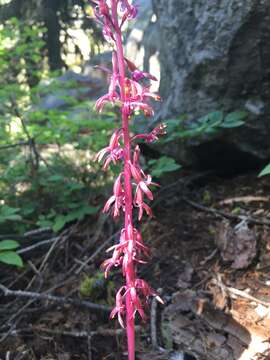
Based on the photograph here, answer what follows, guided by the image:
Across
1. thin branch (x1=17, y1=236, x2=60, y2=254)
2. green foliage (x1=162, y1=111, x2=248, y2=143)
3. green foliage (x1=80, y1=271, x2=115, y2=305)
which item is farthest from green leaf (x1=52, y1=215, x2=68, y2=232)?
green foliage (x1=162, y1=111, x2=248, y2=143)

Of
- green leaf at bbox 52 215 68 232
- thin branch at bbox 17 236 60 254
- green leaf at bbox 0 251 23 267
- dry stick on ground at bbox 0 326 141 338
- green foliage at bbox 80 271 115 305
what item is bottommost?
dry stick on ground at bbox 0 326 141 338

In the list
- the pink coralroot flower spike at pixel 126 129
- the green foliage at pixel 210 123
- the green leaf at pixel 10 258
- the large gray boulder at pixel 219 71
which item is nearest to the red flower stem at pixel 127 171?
the pink coralroot flower spike at pixel 126 129

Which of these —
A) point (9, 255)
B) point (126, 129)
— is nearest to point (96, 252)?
point (9, 255)

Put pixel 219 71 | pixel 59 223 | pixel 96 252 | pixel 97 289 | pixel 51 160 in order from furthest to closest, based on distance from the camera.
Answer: pixel 51 160 < pixel 219 71 < pixel 59 223 < pixel 96 252 < pixel 97 289

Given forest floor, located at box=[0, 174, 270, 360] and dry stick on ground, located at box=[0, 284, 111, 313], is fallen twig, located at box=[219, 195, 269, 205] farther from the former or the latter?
dry stick on ground, located at box=[0, 284, 111, 313]

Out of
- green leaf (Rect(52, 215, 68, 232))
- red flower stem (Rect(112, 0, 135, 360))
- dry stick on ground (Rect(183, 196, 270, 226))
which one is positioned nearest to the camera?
red flower stem (Rect(112, 0, 135, 360))

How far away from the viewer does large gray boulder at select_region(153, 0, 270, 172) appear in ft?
10.2

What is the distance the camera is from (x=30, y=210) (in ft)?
11.2

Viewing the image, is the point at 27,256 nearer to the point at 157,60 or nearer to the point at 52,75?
the point at 52,75

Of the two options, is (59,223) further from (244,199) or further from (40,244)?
(244,199)

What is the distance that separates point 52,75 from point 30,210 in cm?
Answer: 143

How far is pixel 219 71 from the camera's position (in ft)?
10.8

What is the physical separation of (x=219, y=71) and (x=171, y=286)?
5.23 feet

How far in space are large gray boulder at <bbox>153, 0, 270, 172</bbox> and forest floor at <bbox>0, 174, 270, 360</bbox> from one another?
1.02 ft
